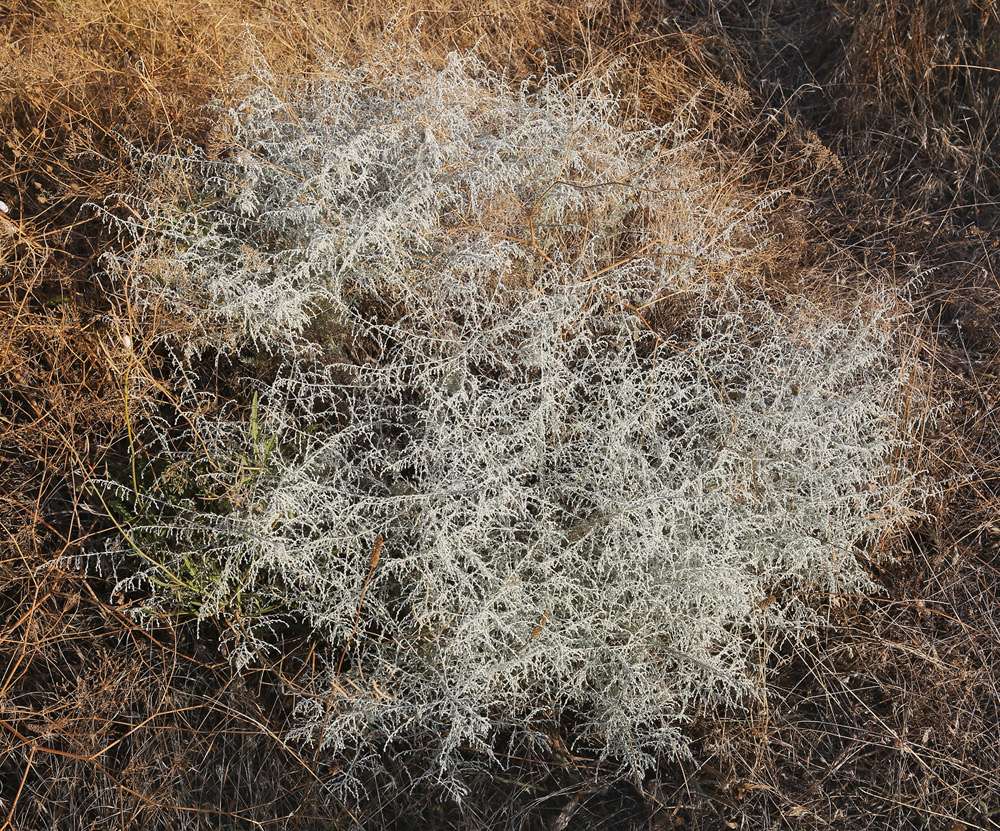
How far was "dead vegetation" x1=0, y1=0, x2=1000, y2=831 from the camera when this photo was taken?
76.1 inches

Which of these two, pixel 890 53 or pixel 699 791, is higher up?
pixel 890 53

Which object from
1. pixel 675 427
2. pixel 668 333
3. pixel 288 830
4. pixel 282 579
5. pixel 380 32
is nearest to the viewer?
pixel 288 830

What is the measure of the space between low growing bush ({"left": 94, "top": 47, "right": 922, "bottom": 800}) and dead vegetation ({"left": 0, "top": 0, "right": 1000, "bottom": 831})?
14 cm

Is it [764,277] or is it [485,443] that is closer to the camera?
[485,443]

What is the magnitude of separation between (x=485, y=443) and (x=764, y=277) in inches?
53.1

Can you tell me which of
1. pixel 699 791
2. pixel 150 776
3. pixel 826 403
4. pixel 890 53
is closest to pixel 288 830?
pixel 150 776

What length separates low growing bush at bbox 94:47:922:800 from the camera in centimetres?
194

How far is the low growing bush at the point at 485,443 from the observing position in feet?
6.36

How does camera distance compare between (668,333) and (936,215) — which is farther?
(936,215)

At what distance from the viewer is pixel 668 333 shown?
2559mm

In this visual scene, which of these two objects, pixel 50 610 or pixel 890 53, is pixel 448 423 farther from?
pixel 890 53

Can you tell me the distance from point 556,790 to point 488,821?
0.19 m

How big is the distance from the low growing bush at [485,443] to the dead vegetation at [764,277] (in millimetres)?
142

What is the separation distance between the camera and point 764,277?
8.92ft
